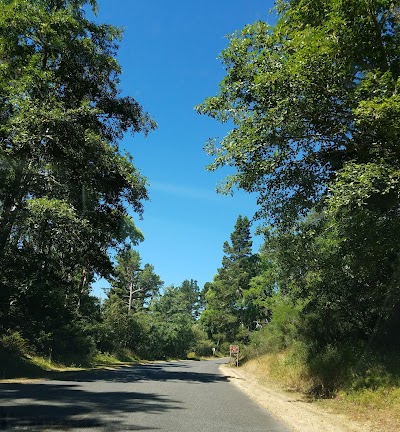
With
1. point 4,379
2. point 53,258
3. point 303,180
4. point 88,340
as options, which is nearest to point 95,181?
point 53,258

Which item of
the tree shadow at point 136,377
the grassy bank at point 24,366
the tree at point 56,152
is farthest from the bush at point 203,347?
the tree at point 56,152

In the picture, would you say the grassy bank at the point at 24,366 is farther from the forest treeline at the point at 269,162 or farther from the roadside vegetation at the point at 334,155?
the roadside vegetation at the point at 334,155

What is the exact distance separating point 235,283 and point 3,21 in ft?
207

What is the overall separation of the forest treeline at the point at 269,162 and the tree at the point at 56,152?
0.25 ft

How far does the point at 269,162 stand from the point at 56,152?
11.4 metres

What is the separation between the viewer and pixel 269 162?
1227 cm

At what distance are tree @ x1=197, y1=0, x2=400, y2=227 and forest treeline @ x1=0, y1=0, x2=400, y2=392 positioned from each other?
0.14ft

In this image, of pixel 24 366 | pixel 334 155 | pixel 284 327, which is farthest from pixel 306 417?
pixel 284 327

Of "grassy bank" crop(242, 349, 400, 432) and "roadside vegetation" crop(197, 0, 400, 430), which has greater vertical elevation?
"roadside vegetation" crop(197, 0, 400, 430)

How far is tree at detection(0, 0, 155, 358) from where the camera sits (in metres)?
17.3

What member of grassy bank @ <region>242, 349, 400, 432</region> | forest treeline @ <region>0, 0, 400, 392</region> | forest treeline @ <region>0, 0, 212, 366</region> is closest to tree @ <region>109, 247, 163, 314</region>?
forest treeline @ <region>0, 0, 400, 392</region>

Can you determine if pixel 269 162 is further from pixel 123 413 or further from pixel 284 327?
pixel 284 327

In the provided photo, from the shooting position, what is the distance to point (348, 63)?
10.9 metres

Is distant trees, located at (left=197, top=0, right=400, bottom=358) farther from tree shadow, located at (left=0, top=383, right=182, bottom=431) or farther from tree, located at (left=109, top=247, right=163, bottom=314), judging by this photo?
tree, located at (left=109, top=247, right=163, bottom=314)
